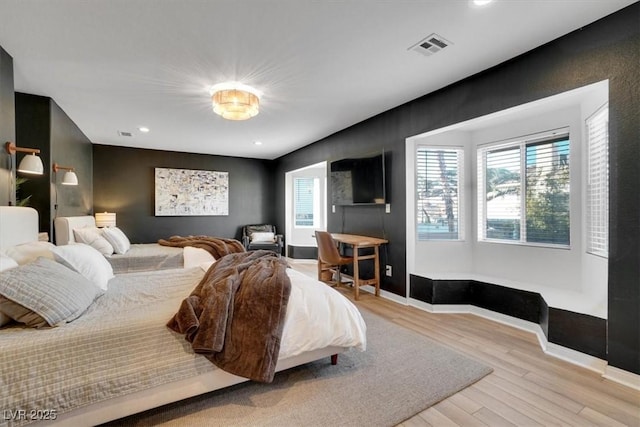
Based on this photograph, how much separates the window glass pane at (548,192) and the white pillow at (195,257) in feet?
13.8

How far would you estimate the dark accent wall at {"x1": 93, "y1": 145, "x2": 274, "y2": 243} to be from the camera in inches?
226

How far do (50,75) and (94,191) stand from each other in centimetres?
350

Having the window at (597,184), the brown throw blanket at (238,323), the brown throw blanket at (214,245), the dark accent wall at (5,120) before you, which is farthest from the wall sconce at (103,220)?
the window at (597,184)

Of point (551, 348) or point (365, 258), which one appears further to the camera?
point (365, 258)

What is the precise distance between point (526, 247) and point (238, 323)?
11.2ft

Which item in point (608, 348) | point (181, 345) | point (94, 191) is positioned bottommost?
point (608, 348)

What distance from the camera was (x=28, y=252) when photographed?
203 centimetres

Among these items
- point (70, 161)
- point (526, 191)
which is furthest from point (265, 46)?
point (70, 161)

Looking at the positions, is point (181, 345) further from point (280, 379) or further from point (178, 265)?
point (178, 265)

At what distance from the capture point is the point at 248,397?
1789 mm

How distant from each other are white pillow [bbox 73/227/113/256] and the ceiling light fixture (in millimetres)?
2453

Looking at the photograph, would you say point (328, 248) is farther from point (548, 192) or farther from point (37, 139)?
point (37, 139)

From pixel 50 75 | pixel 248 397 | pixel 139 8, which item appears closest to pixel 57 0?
pixel 139 8

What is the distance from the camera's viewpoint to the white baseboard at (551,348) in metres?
1.91
